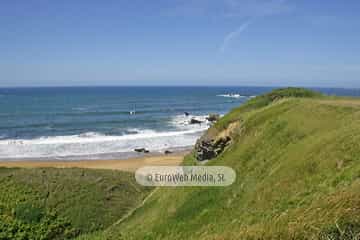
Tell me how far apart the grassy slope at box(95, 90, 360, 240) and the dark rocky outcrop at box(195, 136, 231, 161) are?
1.12m

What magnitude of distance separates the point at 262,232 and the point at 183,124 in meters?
64.0

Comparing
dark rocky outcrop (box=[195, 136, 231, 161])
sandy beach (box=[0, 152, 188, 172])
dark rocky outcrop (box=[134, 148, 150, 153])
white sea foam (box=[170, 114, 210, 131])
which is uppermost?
dark rocky outcrop (box=[195, 136, 231, 161])

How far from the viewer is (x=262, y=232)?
698cm

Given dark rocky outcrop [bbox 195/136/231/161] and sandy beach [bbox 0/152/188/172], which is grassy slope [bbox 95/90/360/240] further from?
sandy beach [bbox 0/152/188/172]

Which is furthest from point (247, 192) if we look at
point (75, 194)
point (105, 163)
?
point (105, 163)

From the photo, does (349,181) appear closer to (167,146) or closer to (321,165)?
(321,165)

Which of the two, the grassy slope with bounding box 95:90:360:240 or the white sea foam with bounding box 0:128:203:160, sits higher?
the grassy slope with bounding box 95:90:360:240

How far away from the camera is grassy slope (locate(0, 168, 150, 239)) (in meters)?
21.0

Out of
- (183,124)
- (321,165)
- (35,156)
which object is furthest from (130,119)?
(321,165)

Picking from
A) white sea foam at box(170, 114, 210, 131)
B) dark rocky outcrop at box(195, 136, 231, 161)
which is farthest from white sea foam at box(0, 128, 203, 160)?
dark rocky outcrop at box(195, 136, 231, 161)

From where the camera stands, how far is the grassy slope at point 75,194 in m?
21.0

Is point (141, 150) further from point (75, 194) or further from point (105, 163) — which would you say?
point (75, 194)

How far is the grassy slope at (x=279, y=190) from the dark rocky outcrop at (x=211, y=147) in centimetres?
112

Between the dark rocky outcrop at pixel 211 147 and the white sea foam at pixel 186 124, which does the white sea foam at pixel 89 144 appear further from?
the dark rocky outcrop at pixel 211 147
